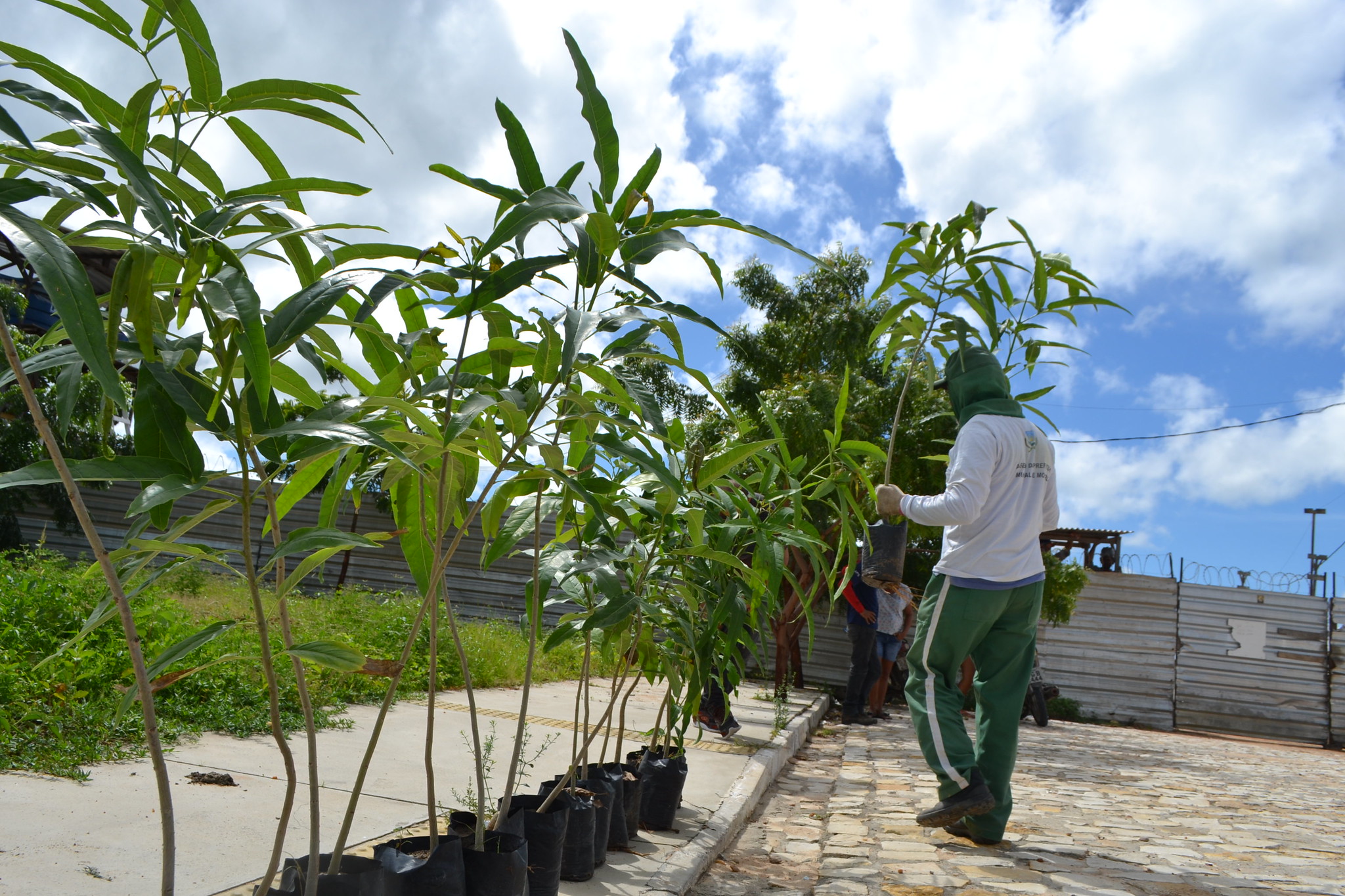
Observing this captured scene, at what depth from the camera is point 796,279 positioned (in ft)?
54.5

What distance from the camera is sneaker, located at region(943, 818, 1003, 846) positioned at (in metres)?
3.35

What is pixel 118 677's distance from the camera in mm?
3840

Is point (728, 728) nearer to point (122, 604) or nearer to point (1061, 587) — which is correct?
point (122, 604)

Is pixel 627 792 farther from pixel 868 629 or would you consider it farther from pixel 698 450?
pixel 868 629

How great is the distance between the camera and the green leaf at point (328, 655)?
49.0 inches

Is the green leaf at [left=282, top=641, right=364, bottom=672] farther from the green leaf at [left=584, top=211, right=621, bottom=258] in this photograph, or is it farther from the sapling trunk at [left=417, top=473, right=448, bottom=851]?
the green leaf at [left=584, top=211, right=621, bottom=258]

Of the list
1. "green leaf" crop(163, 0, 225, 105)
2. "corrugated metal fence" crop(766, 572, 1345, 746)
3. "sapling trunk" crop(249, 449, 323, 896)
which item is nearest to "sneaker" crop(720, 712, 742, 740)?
"sapling trunk" crop(249, 449, 323, 896)

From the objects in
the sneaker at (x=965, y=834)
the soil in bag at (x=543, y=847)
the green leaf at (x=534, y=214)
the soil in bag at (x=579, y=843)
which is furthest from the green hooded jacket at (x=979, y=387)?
the green leaf at (x=534, y=214)

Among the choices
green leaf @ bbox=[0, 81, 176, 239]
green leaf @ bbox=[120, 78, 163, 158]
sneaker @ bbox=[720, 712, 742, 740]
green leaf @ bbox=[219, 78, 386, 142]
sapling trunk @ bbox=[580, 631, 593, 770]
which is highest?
green leaf @ bbox=[219, 78, 386, 142]

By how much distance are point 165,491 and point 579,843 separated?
1.67 metres

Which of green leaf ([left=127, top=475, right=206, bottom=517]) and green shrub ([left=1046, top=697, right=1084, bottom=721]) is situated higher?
green leaf ([left=127, top=475, right=206, bottom=517])

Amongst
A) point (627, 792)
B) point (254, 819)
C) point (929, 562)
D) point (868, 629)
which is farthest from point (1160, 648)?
point (254, 819)

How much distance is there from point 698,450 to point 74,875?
289 cm

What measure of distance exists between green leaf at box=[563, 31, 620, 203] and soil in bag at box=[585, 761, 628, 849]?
1.80 m
